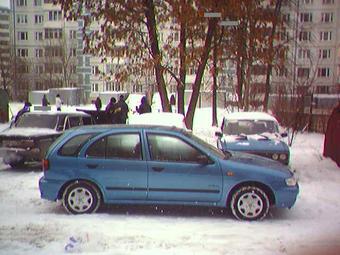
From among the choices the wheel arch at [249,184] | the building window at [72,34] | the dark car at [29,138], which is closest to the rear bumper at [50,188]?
the wheel arch at [249,184]

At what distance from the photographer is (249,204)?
7480mm

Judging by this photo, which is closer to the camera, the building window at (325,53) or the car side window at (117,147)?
the car side window at (117,147)

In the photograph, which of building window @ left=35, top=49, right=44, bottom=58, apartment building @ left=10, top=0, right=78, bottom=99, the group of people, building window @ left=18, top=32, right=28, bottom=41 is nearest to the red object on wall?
the group of people

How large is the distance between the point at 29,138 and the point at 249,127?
5.35 metres

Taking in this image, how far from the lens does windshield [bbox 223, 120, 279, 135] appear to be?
465 inches

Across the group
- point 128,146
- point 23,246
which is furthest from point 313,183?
point 23,246

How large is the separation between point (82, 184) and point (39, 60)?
58.3 metres

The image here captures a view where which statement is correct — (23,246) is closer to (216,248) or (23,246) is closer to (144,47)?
(216,248)

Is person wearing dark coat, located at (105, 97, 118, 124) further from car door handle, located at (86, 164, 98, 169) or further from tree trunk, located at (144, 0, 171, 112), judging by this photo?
car door handle, located at (86, 164, 98, 169)

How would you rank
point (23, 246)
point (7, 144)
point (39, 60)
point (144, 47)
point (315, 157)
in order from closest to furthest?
point (23, 246) < point (7, 144) < point (315, 157) < point (144, 47) < point (39, 60)

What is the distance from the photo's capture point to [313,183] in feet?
33.6

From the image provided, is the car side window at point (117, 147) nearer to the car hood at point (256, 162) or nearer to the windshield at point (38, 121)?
the car hood at point (256, 162)

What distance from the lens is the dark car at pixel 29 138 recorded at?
1142 centimetres

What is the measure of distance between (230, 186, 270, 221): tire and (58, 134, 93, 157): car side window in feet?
8.40
